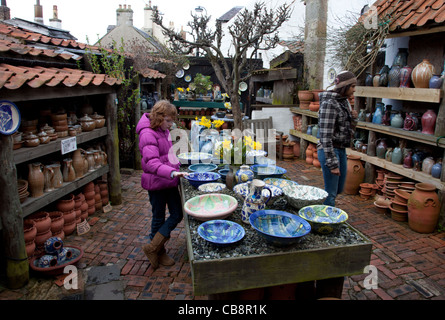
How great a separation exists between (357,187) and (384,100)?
191 cm

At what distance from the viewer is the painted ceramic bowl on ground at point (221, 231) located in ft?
7.49

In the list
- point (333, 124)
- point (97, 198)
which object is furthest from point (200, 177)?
point (97, 198)

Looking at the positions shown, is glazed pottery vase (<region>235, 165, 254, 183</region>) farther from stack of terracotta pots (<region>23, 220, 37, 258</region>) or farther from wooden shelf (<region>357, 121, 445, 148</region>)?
wooden shelf (<region>357, 121, 445, 148</region>)

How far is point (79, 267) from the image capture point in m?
3.56

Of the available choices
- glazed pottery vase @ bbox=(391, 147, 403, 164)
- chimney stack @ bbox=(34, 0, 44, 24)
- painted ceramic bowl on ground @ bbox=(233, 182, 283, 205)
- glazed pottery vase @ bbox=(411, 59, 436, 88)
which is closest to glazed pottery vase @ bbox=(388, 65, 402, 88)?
glazed pottery vase @ bbox=(411, 59, 436, 88)

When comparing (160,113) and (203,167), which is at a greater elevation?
(160,113)

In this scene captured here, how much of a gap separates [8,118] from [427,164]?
5.29 m

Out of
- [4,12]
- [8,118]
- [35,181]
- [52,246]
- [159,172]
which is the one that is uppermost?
[4,12]

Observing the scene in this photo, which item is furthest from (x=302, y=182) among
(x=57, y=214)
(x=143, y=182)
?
(x=57, y=214)

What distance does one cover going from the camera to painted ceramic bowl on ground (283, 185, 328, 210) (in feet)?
8.93

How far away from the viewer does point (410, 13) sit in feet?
16.0

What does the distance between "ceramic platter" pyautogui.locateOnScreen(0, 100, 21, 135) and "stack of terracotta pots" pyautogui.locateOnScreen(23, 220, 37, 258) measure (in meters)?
1.10

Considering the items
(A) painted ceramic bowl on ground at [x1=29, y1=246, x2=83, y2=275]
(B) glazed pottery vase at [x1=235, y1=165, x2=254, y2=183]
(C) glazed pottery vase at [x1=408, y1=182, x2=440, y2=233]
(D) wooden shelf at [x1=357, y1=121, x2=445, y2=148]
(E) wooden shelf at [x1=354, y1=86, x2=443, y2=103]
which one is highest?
(E) wooden shelf at [x1=354, y1=86, x2=443, y2=103]

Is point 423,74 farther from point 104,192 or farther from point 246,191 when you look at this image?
point 104,192
